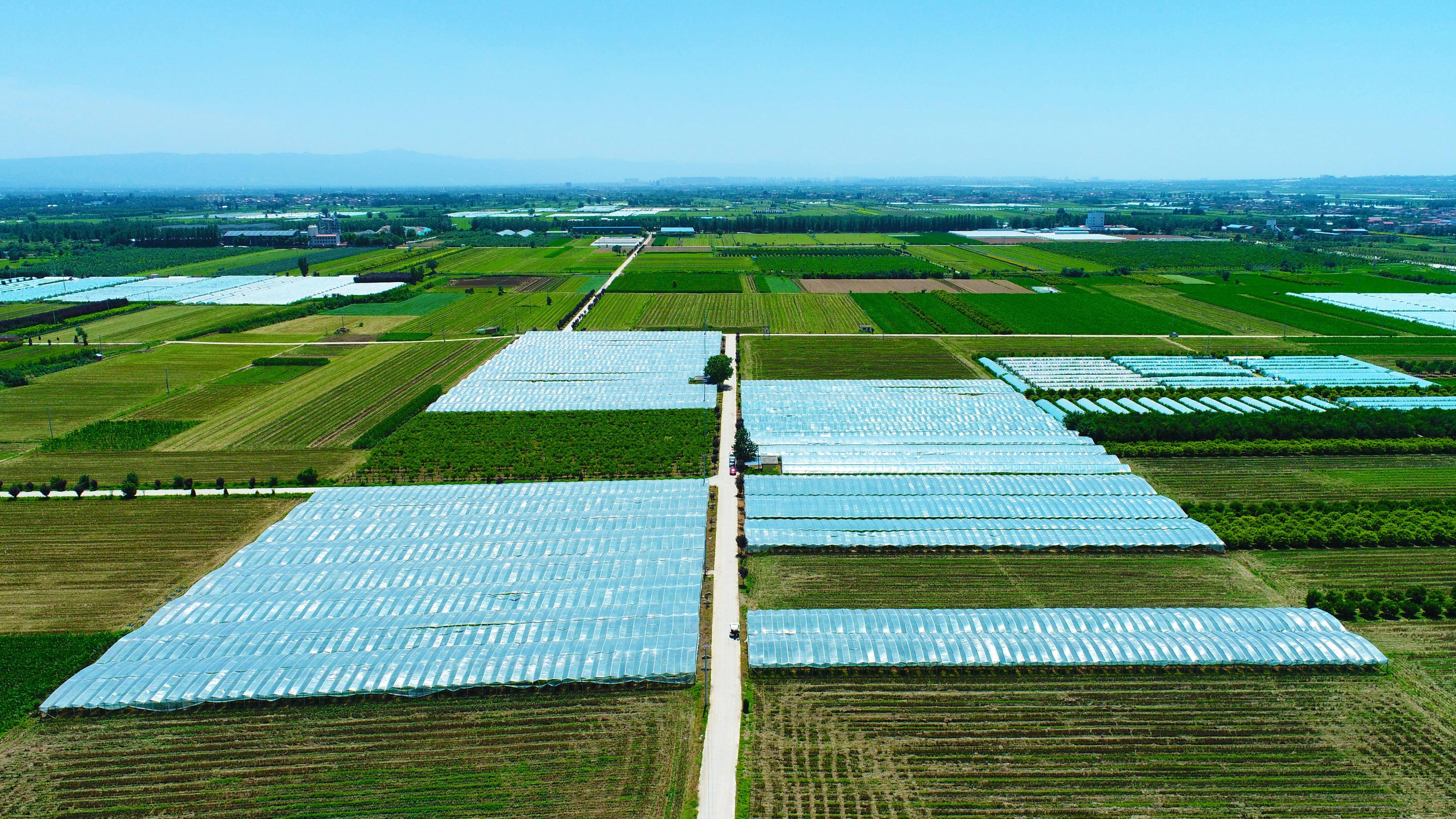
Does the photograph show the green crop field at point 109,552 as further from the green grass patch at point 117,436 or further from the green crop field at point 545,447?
the green crop field at point 545,447

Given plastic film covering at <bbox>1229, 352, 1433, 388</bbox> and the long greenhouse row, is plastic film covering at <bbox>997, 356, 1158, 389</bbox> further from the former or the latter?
plastic film covering at <bbox>1229, 352, 1433, 388</bbox>

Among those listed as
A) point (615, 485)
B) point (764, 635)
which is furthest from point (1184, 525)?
point (615, 485)

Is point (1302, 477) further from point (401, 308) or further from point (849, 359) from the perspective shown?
point (401, 308)

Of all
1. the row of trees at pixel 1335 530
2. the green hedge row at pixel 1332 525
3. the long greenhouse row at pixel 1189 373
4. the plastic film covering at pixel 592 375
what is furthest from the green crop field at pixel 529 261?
the row of trees at pixel 1335 530

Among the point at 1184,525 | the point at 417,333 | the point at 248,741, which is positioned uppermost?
the point at 417,333

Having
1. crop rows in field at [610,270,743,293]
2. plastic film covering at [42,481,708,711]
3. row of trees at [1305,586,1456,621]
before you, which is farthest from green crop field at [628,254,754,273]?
row of trees at [1305,586,1456,621]

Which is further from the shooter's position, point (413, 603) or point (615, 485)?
point (615, 485)

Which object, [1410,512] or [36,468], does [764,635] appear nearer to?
[1410,512]
